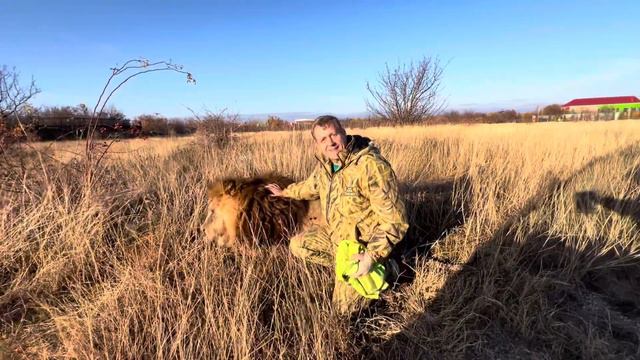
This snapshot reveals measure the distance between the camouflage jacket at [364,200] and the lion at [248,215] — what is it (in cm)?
39

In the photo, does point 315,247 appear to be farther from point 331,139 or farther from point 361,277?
point 331,139

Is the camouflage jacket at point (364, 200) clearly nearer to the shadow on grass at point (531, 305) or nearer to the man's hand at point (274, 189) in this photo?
the man's hand at point (274, 189)

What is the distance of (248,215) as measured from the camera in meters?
3.29

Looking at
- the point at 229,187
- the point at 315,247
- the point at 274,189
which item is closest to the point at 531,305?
the point at 315,247

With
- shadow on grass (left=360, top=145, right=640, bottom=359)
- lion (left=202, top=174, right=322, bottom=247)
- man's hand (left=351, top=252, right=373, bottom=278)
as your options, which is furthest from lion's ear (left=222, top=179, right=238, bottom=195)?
shadow on grass (left=360, top=145, right=640, bottom=359)

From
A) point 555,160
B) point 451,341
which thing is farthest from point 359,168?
point 555,160

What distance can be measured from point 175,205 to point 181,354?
1.98m

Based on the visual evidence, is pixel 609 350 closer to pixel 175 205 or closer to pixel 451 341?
pixel 451 341

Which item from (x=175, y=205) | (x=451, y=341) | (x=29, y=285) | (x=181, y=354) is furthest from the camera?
(x=175, y=205)

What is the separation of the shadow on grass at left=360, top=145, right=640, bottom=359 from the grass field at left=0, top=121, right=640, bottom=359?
0.01 m

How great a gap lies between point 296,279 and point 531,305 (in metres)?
1.65

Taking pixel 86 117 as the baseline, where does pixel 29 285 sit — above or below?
below

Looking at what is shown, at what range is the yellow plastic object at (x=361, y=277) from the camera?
253 cm

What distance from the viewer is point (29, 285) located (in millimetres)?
3029
